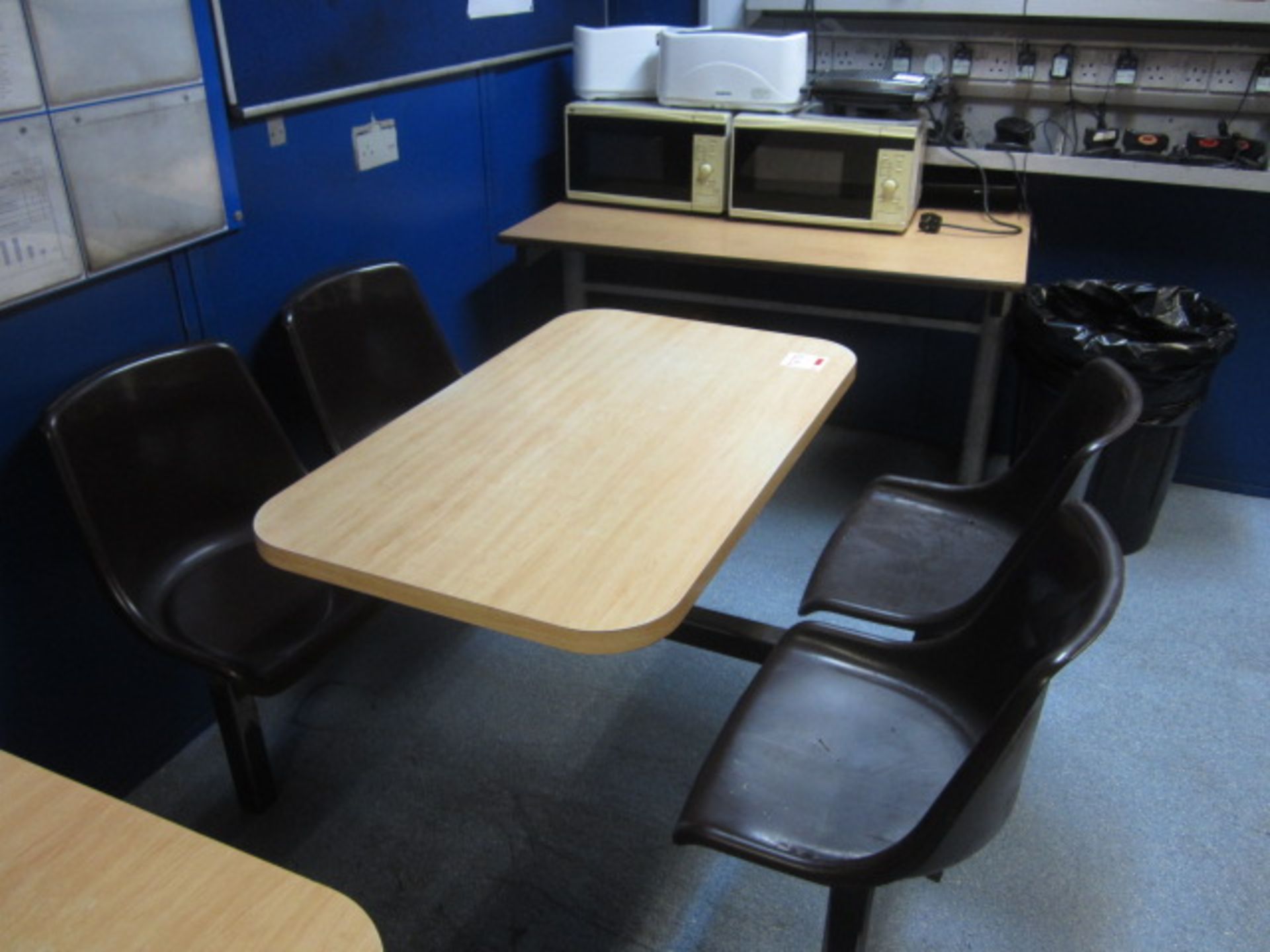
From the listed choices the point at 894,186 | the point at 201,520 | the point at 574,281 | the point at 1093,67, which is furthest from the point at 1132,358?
the point at 201,520

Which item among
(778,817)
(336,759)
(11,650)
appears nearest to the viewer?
(778,817)

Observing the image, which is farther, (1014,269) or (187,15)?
(1014,269)

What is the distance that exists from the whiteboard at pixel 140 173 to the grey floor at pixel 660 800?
996 mm

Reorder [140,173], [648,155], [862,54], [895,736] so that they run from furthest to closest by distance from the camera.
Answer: [862,54]
[648,155]
[140,173]
[895,736]

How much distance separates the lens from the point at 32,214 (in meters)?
1.62

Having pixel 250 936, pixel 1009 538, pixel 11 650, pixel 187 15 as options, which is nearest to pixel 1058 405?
pixel 1009 538

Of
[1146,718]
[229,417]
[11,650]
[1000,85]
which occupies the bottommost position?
[1146,718]

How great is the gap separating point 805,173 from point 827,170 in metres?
0.06

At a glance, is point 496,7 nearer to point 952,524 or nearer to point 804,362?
point 804,362

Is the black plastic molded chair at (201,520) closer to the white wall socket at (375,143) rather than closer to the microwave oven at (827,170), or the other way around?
the white wall socket at (375,143)

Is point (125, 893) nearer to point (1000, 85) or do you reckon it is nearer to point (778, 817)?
point (778, 817)

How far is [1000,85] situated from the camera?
2961 mm

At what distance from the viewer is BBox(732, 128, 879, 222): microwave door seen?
2697mm

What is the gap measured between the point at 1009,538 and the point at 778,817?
34.0 inches
